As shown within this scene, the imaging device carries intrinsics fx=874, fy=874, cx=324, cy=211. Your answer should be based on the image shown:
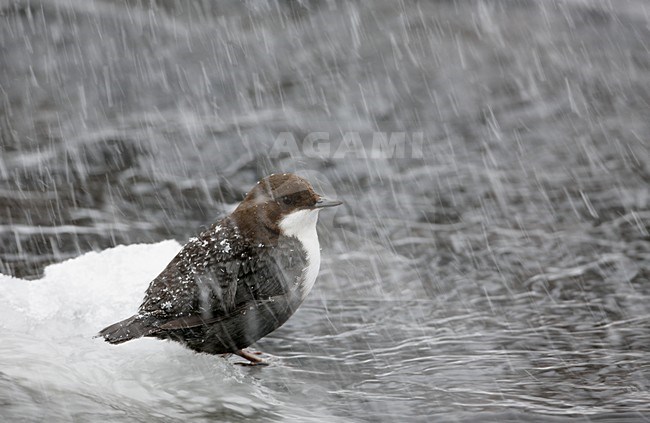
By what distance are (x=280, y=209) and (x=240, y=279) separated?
0.36 metres

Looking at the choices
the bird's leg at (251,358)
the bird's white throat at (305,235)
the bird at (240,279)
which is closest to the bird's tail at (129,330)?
the bird at (240,279)

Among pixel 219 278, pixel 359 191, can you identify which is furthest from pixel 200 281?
pixel 359 191

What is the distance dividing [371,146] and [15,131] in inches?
120

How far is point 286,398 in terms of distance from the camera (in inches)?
138

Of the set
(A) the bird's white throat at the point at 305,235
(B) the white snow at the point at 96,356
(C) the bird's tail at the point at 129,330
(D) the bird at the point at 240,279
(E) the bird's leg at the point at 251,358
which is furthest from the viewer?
(E) the bird's leg at the point at 251,358

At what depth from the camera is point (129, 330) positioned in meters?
3.34

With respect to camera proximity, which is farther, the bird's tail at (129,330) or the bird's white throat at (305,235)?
the bird's white throat at (305,235)

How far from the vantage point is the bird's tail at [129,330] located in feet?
10.9

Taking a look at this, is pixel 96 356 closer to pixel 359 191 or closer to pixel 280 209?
pixel 280 209

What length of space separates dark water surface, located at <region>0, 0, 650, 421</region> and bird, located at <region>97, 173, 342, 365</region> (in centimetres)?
20

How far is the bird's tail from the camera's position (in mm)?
3316

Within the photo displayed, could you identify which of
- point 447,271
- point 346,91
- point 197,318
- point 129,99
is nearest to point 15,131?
Result: point 129,99

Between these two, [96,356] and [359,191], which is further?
[359,191]

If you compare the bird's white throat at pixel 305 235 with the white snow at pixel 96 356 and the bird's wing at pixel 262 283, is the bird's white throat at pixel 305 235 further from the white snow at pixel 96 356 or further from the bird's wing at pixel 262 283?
the white snow at pixel 96 356
